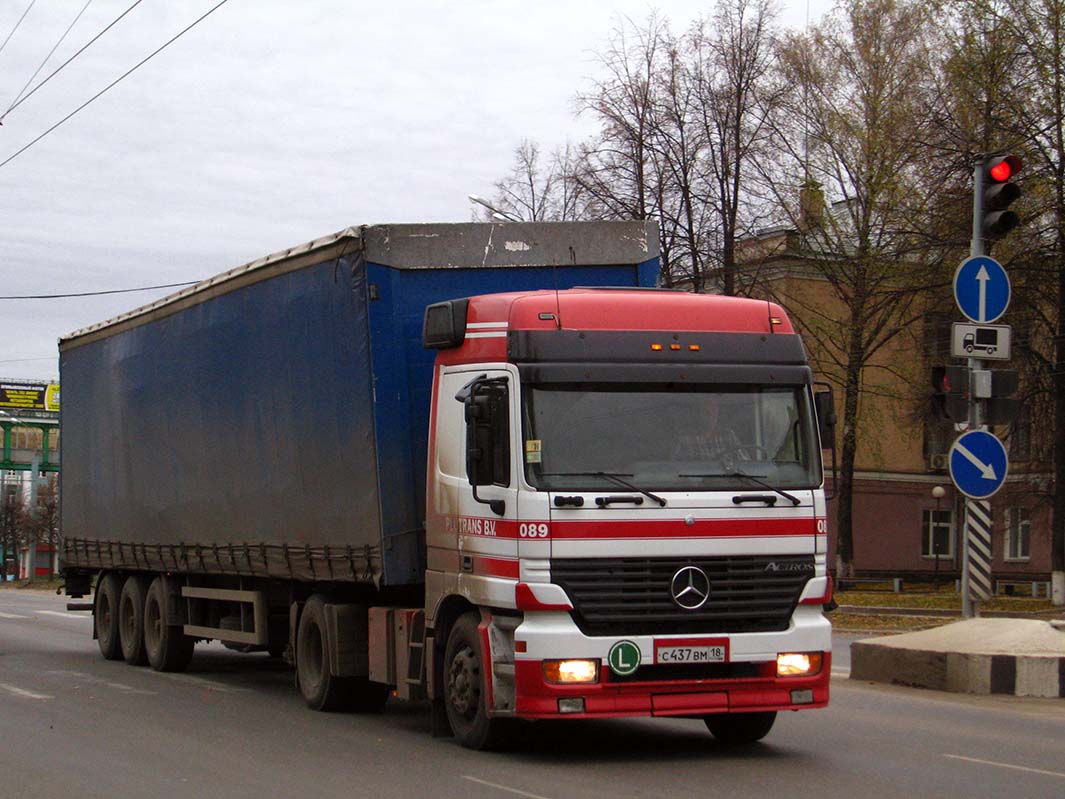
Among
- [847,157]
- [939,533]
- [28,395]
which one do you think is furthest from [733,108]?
[28,395]

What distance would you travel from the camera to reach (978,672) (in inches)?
562

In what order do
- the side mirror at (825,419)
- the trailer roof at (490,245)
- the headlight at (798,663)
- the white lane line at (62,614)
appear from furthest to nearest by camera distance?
the white lane line at (62,614) → the trailer roof at (490,245) → the side mirror at (825,419) → the headlight at (798,663)

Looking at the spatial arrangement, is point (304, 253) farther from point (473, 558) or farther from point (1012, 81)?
point (1012, 81)

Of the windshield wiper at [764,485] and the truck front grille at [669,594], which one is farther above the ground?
the windshield wiper at [764,485]

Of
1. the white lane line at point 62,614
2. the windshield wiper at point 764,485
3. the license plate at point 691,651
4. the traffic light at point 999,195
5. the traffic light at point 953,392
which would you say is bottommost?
the white lane line at point 62,614

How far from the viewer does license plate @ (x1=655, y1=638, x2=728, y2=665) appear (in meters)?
9.37

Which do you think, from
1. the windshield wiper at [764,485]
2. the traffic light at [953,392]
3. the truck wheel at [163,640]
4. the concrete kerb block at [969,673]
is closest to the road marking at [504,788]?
the windshield wiper at [764,485]

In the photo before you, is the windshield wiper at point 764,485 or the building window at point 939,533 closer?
the windshield wiper at point 764,485

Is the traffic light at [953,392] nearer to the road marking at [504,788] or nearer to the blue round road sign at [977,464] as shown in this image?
the blue round road sign at [977,464]

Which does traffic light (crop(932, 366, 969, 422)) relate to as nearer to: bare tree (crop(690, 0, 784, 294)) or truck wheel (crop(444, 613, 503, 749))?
truck wheel (crop(444, 613, 503, 749))

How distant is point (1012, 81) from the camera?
31.9m

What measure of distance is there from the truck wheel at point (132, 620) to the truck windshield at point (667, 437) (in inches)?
378

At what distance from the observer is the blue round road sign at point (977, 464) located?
15.2 m

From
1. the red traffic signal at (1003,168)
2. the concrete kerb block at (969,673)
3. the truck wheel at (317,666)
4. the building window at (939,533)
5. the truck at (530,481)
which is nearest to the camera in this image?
the truck at (530,481)
